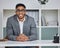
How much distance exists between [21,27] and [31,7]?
1.47 m

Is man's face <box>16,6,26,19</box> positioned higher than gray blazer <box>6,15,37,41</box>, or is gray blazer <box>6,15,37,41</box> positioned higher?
man's face <box>16,6,26,19</box>

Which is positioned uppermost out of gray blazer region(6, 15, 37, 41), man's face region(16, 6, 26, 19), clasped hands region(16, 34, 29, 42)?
man's face region(16, 6, 26, 19)

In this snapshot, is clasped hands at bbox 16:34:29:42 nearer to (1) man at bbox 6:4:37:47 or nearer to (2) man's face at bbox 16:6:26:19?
(1) man at bbox 6:4:37:47

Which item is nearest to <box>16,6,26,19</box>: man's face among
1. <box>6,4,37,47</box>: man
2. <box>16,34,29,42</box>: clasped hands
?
<box>6,4,37,47</box>: man

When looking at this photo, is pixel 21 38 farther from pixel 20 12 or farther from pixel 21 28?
pixel 20 12

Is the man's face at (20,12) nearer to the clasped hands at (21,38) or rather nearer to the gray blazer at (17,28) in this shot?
the gray blazer at (17,28)

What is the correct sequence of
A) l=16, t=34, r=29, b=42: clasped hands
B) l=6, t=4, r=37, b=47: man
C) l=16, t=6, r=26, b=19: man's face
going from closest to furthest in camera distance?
l=16, t=34, r=29, b=42: clasped hands, l=6, t=4, r=37, b=47: man, l=16, t=6, r=26, b=19: man's face

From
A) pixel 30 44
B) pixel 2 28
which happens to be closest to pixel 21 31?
pixel 30 44

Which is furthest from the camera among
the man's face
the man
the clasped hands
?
the man's face

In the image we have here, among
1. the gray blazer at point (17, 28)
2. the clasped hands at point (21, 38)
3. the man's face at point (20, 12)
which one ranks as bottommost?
the clasped hands at point (21, 38)

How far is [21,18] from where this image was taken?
2.32 metres

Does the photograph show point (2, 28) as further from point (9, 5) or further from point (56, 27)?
point (56, 27)

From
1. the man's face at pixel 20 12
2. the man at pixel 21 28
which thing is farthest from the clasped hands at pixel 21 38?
the man's face at pixel 20 12

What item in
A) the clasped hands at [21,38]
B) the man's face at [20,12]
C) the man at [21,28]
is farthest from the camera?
the man's face at [20,12]
